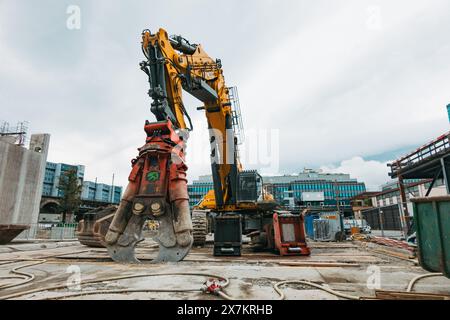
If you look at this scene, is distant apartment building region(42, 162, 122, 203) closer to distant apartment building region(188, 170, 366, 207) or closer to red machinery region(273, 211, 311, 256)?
distant apartment building region(188, 170, 366, 207)

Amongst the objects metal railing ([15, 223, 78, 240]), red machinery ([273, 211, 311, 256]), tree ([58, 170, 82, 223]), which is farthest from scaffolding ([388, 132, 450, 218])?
tree ([58, 170, 82, 223])

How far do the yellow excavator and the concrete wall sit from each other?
549 inches

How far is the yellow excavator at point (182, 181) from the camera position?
5938mm

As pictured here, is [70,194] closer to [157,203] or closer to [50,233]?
[50,233]

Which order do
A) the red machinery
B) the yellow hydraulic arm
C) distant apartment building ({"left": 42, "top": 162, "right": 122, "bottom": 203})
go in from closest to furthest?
the yellow hydraulic arm → the red machinery → distant apartment building ({"left": 42, "top": 162, "right": 122, "bottom": 203})

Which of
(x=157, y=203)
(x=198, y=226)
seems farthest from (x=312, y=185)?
(x=157, y=203)

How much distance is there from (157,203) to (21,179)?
810 inches

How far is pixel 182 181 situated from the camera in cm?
632

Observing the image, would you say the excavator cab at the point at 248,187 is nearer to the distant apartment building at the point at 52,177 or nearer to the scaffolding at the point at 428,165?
the scaffolding at the point at 428,165

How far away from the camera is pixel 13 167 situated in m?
19.9

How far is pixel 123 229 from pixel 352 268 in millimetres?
5117

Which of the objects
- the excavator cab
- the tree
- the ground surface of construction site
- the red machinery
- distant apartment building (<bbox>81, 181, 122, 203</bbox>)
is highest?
distant apartment building (<bbox>81, 181, 122, 203</bbox>)

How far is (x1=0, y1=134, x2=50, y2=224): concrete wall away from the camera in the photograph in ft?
63.2
